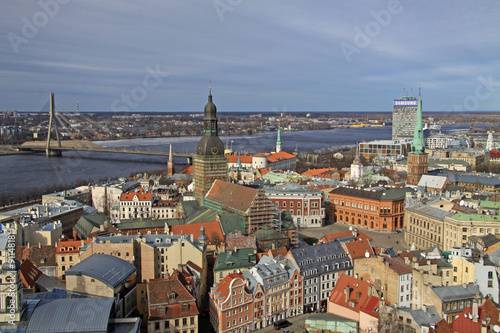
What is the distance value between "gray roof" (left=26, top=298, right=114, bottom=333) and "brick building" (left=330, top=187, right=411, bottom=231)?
29.4 meters

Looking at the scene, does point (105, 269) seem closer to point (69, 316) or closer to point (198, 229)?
point (69, 316)

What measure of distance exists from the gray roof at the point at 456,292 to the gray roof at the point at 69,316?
1354 cm

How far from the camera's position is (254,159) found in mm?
74938

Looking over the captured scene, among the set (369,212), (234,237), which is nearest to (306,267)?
(234,237)

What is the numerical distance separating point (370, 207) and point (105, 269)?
27.2 meters

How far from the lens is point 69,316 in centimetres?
1617

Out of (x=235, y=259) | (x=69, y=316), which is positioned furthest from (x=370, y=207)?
(x=69, y=316)

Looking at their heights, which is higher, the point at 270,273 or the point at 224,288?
the point at 270,273

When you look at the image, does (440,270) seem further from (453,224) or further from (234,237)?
(234,237)

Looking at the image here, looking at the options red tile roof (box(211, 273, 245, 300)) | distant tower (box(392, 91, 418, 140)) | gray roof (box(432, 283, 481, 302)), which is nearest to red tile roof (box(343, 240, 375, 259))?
gray roof (box(432, 283, 481, 302))

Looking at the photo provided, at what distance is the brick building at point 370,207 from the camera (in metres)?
41.6

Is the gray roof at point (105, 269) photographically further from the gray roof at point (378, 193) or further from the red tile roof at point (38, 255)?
the gray roof at point (378, 193)

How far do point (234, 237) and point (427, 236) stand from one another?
45.4ft

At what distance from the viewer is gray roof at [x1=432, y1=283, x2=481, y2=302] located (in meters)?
20.9
